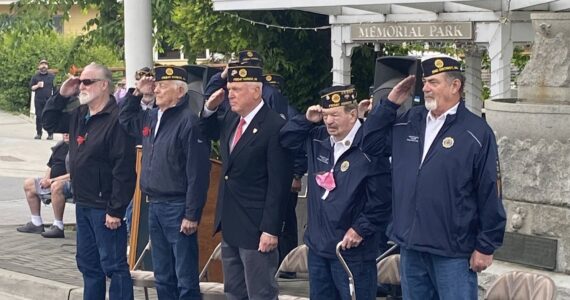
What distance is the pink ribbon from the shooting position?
22.7 feet

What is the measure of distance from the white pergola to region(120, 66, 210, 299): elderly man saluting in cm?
369

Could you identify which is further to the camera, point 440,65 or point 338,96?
point 338,96

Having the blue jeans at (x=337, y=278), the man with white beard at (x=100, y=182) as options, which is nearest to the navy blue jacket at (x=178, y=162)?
the man with white beard at (x=100, y=182)

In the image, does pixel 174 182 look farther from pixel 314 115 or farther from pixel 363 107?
pixel 363 107

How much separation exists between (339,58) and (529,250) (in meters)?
5.57

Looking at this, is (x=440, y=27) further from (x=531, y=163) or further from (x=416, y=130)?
(x=416, y=130)

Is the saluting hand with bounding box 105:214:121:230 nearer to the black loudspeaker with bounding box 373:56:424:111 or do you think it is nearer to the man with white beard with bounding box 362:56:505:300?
the black loudspeaker with bounding box 373:56:424:111

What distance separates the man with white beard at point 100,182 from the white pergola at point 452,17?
371 cm

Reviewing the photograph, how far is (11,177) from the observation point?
18688 millimetres

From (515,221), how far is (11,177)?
12675 mm

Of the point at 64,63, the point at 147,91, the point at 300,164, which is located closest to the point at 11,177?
the point at 64,63

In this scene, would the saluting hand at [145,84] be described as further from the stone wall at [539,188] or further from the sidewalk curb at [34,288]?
the stone wall at [539,188]

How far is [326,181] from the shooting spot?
22.7 feet

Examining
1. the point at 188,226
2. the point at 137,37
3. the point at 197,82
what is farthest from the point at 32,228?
the point at 188,226
